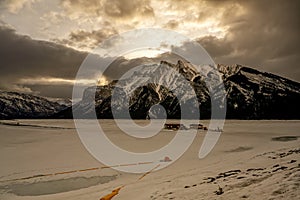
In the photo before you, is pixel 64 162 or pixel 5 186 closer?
pixel 5 186

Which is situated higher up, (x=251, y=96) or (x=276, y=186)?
(x=251, y=96)

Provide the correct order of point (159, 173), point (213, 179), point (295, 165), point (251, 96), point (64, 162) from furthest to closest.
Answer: point (251, 96)
point (64, 162)
point (159, 173)
point (295, 165)
point (213, 179)

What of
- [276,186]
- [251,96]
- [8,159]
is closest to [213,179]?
[276,186]

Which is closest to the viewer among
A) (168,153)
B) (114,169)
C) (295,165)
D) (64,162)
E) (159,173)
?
(295,165)

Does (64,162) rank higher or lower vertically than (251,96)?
lower

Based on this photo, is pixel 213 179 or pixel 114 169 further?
pixel 114 169

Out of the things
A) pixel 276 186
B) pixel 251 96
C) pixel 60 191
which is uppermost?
pixel 251 96

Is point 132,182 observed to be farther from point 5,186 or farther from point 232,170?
point 5,186

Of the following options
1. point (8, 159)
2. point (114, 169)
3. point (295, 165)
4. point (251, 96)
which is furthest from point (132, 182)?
point (251, 96)

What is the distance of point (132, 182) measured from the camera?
14.0 meters

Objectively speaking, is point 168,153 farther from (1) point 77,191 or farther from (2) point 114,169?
(1) point 77,191

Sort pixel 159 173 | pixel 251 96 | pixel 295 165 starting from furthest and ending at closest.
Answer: pixel 251 96, pixel 159 173, pixel 295 165

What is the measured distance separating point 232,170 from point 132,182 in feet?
17.0

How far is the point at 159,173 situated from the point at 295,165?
694 cm
